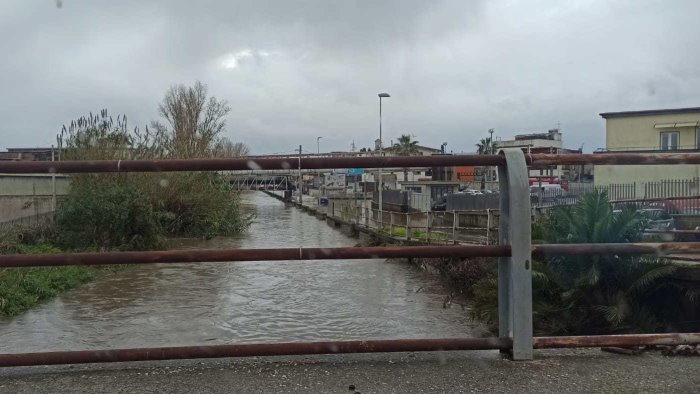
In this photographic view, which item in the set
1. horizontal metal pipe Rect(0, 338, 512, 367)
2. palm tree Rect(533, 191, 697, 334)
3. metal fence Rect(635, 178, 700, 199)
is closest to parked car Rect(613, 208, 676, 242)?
palm tree Rect(533, 191, 697, 334)

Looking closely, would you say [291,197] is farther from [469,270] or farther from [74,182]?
[469,270]

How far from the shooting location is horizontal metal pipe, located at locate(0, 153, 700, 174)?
3510 mm

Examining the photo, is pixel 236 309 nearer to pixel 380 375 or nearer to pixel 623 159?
pixel 380 375

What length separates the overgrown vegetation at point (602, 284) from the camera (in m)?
5.56

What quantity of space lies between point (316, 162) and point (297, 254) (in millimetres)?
567

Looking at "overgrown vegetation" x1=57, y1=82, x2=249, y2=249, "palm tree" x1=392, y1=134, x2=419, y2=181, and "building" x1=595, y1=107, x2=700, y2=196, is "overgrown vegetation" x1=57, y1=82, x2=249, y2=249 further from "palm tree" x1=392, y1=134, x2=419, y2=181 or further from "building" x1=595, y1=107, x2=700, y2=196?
"palm tree" x1=392, y1=134, x2=419, y2=181

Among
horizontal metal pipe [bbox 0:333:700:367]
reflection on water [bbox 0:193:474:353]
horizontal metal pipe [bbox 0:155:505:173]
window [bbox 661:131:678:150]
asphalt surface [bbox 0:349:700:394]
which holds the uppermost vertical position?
window [bbox 661:131:678:150]

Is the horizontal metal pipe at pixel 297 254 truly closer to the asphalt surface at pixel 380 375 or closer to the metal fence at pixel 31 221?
the asphalt surface at pixel 380 375

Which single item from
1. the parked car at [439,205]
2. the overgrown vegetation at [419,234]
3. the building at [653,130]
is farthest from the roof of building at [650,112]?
the overgrown vegetation at [419,234]

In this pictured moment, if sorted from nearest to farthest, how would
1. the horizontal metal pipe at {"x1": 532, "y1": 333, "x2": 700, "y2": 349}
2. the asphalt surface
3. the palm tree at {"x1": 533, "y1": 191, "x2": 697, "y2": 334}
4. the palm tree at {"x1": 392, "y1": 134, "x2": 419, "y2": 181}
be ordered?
the asphalt surface → the horizontal metal pipe at {"x1": 532, "y1": 333, "x2": 700, "y2": 349} → the palm tree at {"x1": 533, "y1": 191, "x2": 697, "y2": 334} → the palm tree at {"x1": 392, "y1": 134, "x2": 419, "y2": 181}

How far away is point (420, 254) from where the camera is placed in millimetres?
3604

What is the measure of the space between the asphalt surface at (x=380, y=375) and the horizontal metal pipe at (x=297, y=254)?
2.12 ft

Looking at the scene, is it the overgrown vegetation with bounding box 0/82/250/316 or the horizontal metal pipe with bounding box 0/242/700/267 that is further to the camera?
the overgrown vegetation with bounding box 0/82/250/316

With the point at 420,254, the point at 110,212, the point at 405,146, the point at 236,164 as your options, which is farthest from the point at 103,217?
the point at 405,146
